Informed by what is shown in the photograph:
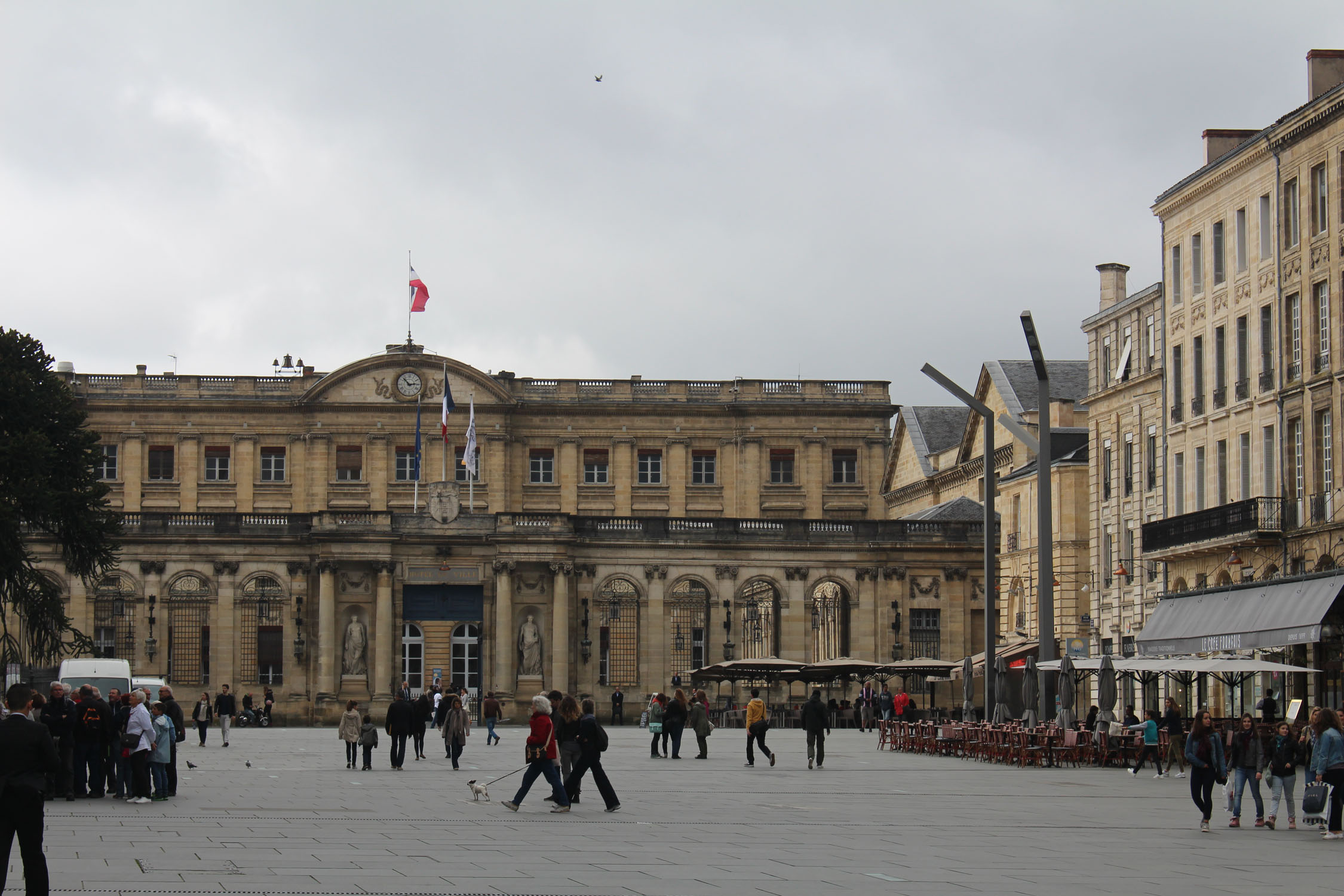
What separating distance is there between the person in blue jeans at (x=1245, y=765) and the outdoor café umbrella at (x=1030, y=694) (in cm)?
1556

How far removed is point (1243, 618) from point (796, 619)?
2954 centimetres

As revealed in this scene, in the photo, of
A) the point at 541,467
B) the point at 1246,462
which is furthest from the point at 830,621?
the point at 1246,462

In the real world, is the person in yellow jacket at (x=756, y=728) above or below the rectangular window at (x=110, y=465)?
below

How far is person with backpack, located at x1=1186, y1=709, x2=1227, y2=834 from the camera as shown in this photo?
23.0m

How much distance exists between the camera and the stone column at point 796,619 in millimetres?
71500

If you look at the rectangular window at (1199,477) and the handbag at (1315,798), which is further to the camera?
the rectangular window at (1199,477)

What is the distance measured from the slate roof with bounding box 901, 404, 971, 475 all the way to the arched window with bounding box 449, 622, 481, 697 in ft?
76.7

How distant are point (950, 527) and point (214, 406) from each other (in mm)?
31678

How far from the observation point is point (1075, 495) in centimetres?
6128

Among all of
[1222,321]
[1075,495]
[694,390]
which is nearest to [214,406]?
[694,390]

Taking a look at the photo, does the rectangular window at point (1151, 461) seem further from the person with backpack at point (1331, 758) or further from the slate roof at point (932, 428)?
the person with backpack at point (1331, 758)

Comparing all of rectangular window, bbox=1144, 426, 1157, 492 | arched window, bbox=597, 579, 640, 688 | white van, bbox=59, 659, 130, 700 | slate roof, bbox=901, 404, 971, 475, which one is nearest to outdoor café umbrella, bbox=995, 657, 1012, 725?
rectangular window, bbox=1144, 426, 1157, 492

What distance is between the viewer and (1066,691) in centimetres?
3900

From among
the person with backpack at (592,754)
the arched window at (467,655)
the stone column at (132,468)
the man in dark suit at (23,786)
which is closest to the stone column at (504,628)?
the arched window at (467,655)
